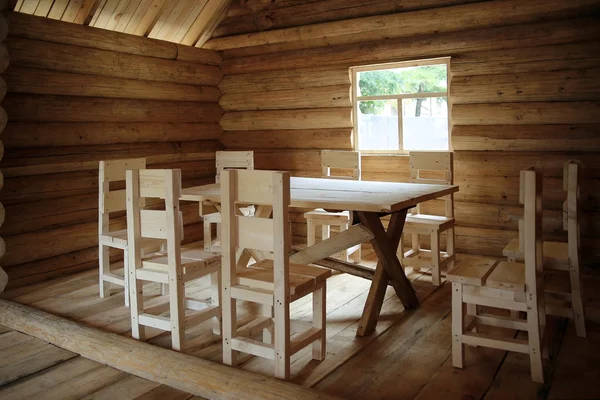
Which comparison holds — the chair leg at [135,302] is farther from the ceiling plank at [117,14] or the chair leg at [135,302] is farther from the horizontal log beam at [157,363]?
the ceiling plank at [117,14]

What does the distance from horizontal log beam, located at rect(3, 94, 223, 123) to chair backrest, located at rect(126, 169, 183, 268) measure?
2393mm

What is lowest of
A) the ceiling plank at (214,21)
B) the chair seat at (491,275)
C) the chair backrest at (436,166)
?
the chair seat at (491,275)

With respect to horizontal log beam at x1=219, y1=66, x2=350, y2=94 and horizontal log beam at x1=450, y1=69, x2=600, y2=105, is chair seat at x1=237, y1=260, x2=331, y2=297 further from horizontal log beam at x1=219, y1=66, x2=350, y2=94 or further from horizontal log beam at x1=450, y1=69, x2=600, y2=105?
horizontal log beam at x1=219, y1=66, x2=350, y2=94

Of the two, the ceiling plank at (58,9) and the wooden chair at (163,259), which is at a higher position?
the ceiling plank at (58,9)

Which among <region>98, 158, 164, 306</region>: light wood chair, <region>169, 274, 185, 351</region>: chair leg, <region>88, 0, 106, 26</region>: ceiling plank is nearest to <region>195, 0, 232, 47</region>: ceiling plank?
<region>88, 0, 106, 26</region>: ceiling plank

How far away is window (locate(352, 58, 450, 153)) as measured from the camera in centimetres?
609

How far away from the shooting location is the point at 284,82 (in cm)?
701

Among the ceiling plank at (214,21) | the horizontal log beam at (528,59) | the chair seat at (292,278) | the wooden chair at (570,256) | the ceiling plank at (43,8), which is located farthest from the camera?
the ceiling plank at (214,21)

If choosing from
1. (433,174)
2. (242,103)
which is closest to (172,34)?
(242,103)

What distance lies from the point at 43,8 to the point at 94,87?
0.88 m

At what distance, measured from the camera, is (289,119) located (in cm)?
705

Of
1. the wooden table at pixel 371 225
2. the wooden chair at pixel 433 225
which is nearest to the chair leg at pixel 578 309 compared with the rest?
the wooden table at pixel 371 225

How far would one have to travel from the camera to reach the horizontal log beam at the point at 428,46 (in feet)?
17.0

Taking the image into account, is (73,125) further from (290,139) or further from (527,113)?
(527,113)
